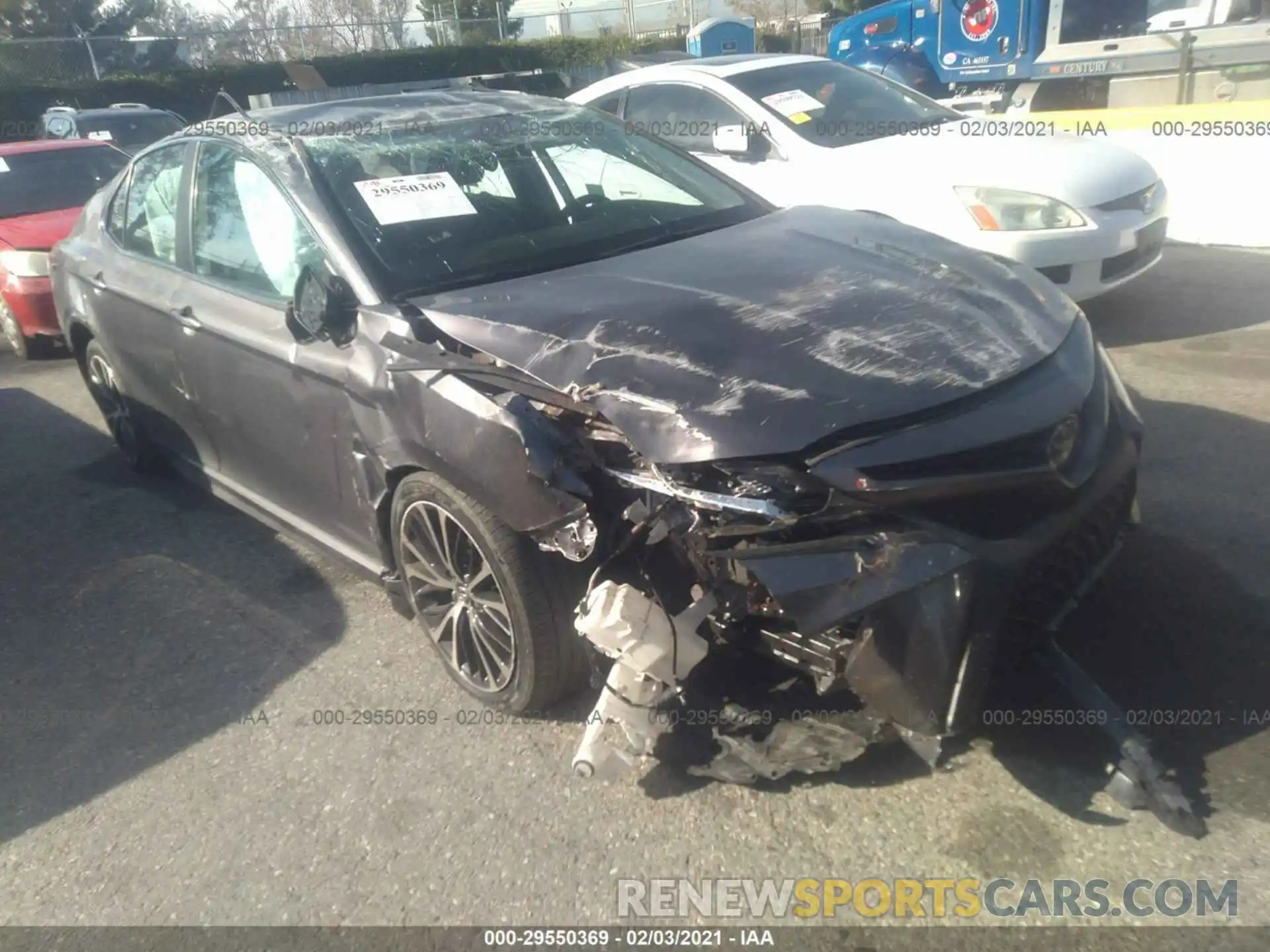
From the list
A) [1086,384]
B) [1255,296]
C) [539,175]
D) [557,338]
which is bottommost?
[1255,296]

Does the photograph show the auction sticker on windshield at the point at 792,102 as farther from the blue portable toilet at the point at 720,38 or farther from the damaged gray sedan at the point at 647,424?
the blue portable toilet at the point at 720,38

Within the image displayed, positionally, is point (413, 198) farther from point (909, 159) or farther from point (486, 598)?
point (909, 159)

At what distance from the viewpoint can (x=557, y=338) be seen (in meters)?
2.85

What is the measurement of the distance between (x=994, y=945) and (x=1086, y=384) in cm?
142

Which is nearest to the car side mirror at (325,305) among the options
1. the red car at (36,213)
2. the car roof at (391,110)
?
the car roof at (391,110)


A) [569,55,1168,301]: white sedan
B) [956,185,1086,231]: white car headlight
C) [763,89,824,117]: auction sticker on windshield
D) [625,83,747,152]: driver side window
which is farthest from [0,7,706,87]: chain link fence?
[956,185,1086,231]: white car headlight

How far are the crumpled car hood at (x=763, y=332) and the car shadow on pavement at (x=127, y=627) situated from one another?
4.87ft

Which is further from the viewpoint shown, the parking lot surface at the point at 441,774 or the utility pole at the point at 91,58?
the utility pole at the point at 91,58

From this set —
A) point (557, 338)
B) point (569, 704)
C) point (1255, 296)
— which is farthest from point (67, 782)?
point (1255, 296)

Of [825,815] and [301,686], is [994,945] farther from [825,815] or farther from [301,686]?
[301,686]

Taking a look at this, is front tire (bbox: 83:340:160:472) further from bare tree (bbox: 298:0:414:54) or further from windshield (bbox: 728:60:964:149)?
bare tree (bbox: 298:0:414:54)

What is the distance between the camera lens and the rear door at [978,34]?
42.4 feet

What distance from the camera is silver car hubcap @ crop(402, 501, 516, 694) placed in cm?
307

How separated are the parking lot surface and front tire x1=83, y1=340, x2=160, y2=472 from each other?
0.88m
